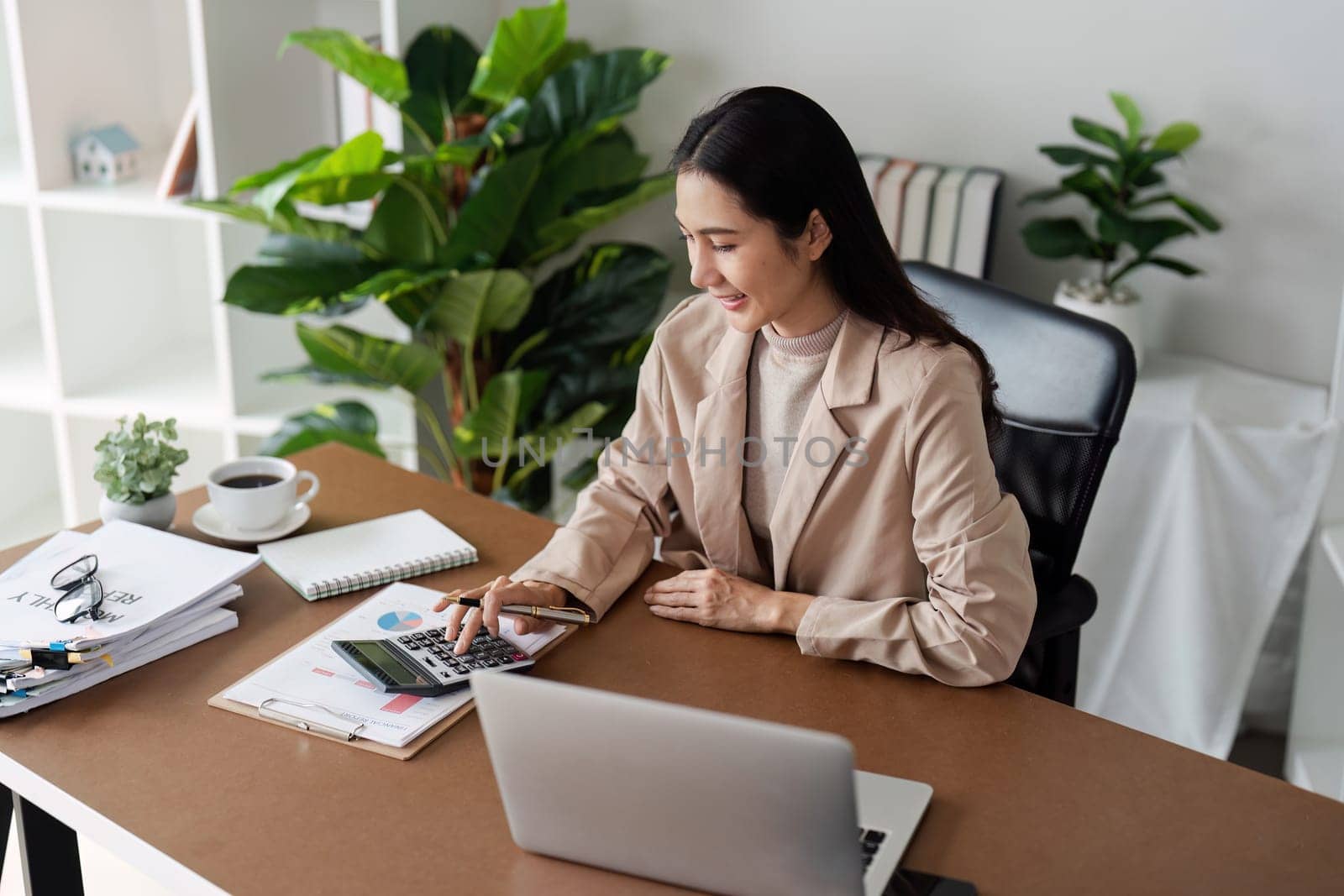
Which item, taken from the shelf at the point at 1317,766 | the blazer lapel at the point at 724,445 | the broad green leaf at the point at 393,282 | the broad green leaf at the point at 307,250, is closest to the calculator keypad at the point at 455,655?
the blazer lapel at the point at 724,445

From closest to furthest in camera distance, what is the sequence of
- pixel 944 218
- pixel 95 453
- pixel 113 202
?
pixel 944 218, pixel 113 202, pixel 95 453

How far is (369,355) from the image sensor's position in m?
2.47

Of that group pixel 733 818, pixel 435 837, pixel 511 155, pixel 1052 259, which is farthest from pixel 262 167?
pixel 733 818

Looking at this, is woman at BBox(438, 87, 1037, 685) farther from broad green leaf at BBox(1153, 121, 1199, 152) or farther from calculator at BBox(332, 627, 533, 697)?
broad green leaf at BBox(1153, 121, 1199, 152)

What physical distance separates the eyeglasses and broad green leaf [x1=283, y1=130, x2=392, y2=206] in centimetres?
100

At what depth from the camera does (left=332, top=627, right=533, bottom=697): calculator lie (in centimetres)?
127

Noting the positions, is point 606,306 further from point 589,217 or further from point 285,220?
point 285,220

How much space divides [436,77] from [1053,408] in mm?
1578

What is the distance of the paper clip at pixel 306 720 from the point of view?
3.96 ft

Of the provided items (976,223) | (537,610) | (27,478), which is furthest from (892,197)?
(27,478)

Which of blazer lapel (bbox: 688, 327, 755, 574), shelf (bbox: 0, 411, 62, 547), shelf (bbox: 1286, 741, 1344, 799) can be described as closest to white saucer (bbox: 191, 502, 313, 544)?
blazer lapel (bbox: 688, 327, 755, 574)

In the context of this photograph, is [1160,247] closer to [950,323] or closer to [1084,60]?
[1084,60]

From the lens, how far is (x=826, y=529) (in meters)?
1.49

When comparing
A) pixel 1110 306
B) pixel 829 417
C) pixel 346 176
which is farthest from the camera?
pixel 1110 306
